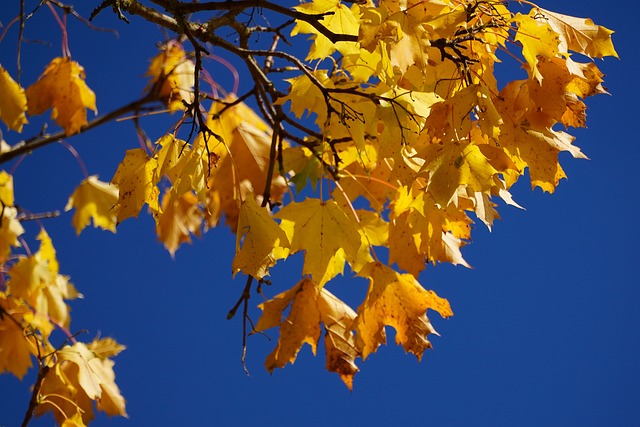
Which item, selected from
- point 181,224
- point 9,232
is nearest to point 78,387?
point 9,232

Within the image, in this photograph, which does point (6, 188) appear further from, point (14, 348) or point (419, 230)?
point (419, 230)

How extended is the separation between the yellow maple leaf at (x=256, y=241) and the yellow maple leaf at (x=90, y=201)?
57.4 inches

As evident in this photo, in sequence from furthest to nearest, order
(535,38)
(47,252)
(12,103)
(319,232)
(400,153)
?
(47,252) < (12,103) < (319,232) < (400,153) < (535,38)

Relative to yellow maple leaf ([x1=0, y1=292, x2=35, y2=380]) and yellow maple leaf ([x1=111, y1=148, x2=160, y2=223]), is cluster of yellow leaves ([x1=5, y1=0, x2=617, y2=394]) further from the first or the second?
yellow maple leaf ([x1=0, y1=292, x2=35, y2=380])

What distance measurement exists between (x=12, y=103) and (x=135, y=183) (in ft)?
2.39

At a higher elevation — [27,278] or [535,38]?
[535,38]

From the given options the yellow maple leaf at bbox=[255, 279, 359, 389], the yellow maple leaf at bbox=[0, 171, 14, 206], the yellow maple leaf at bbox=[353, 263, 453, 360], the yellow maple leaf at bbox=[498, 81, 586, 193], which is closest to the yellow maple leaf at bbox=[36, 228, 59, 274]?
the yellow maple leaf at bbox=[0, 171, 14, 206]

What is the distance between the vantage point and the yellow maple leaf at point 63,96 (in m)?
2.23

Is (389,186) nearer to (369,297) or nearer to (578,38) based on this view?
(369,297)

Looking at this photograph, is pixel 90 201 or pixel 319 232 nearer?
pixel 319 232

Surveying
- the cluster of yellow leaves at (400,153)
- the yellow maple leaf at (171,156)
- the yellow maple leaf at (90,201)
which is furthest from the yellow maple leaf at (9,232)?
Answer: the yellow maple leaf at (171,156)

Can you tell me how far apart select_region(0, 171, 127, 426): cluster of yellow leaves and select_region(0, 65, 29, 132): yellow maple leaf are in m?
0.22

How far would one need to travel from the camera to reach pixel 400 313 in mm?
1665

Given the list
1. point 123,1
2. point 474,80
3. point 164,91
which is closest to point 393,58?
point 474,80
